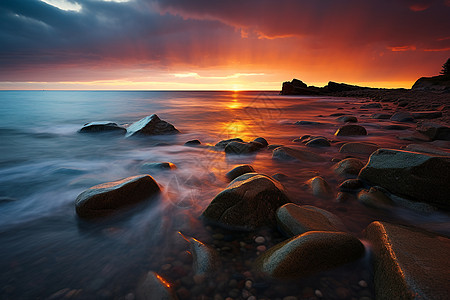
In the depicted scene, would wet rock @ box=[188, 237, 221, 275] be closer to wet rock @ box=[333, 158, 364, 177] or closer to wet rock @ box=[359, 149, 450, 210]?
wet rock @ box=[359, 149, 450, 210]

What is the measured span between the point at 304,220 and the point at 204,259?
98cm

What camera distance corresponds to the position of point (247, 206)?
2303 mm

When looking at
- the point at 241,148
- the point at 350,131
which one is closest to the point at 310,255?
the point at 241,148

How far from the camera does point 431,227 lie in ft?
7.38

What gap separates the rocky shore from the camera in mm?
1515

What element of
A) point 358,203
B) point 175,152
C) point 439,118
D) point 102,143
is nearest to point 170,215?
point 358,203

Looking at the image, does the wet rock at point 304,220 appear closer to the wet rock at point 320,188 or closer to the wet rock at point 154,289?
the wet rock at point 320,188

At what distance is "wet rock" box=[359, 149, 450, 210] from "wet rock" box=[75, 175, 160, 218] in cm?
308

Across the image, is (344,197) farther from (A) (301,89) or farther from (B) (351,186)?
(A) (301,89)

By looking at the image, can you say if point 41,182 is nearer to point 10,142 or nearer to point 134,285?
point 134,285

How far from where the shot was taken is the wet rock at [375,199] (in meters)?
2.64

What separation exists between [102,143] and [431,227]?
24.3 ft

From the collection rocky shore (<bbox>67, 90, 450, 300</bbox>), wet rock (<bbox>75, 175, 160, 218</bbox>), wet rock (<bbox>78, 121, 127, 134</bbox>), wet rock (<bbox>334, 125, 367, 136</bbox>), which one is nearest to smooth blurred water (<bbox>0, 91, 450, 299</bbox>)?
rocky shore (<bbox>67, 90, 450, 300</bbox>)

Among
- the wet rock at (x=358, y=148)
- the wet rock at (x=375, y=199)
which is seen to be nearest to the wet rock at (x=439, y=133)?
the wet rock at (x=358, y=148)
